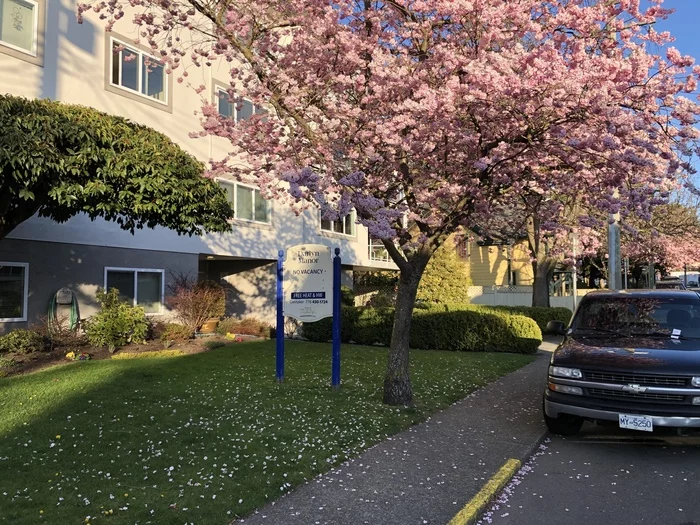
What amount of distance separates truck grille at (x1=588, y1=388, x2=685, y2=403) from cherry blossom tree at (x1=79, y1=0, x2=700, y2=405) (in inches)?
100

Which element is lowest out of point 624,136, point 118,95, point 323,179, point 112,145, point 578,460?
point 578,460

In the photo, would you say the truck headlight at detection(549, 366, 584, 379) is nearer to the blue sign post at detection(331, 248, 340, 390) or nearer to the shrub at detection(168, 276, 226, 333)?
the blue sign post at detection(331, 248, 340, 390)

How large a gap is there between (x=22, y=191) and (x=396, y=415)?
6028mm

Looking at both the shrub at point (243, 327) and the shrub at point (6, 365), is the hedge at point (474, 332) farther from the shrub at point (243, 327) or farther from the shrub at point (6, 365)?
the shrub at point (6, 365)

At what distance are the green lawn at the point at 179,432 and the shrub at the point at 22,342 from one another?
1283 millimetres

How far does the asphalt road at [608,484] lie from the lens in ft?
14.4

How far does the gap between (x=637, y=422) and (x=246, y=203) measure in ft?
43.8

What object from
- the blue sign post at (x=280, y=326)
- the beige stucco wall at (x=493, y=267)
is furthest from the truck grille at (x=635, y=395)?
the beige stucco wall at (x=493, y=267)

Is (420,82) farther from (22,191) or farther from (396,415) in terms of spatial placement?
(22,191)

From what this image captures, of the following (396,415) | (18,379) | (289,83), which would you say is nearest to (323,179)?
(289,83)

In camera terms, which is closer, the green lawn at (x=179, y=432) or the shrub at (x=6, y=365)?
the green lawn at (x=179, y=432)

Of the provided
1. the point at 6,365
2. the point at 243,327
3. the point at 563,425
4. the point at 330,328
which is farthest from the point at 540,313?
the point at 6,365

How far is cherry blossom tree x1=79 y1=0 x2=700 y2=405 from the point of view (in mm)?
6211

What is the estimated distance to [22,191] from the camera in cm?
783
